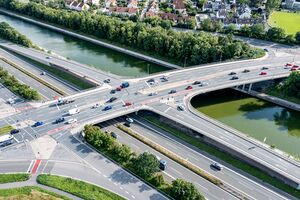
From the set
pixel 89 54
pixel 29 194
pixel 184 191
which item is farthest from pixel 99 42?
pixel 184 191

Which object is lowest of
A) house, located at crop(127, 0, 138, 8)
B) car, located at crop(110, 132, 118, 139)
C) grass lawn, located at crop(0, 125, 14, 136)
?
car, located at crop(110, 132, 118, 139)

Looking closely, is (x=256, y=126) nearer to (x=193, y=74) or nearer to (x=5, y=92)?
(x=193, y=74)

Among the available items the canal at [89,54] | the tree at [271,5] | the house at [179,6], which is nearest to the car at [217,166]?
the canal at [89,54]

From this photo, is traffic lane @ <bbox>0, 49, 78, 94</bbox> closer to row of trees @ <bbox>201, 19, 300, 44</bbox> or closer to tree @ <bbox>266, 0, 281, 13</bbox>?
row of trees @ <bbox>201, 19, 300, 44</bbox>

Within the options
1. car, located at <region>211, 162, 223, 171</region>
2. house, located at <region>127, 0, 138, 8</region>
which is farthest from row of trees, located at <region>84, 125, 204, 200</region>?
house, located at <region>127, 0, 138, 8</region>

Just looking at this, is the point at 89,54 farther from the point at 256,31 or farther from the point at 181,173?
the point at 181,173
